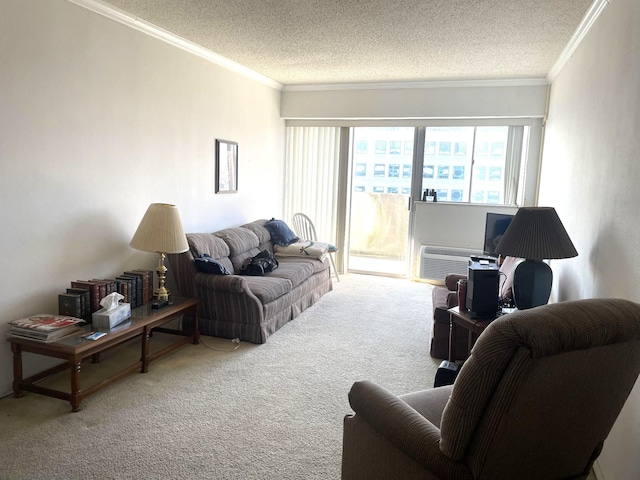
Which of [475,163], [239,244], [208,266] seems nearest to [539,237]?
[208,266]

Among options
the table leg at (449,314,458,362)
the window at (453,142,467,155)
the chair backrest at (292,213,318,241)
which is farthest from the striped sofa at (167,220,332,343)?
the window at (453,142,467,155)

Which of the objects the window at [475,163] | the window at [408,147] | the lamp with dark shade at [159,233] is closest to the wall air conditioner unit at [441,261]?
the window at [475,163]

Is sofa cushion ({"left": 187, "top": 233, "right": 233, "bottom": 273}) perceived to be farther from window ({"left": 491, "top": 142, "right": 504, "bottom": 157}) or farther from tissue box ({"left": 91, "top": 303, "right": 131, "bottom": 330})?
window ({"left": 491, "top": 142, "right": 504, "bottom": 157})

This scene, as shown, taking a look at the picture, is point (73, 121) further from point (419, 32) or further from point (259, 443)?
point (419, 32)

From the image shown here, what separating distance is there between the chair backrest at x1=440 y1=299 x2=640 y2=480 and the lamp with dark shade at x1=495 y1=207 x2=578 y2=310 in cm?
120

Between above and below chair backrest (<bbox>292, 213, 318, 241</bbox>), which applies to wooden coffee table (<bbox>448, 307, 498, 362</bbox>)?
below

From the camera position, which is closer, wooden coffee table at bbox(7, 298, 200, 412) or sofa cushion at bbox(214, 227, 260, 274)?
wooden coffee table at bbox(7, 298, 200, 412)

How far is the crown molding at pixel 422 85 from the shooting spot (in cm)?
548

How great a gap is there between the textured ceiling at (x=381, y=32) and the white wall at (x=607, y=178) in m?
0.44

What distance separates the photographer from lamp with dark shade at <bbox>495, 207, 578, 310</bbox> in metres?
2.62

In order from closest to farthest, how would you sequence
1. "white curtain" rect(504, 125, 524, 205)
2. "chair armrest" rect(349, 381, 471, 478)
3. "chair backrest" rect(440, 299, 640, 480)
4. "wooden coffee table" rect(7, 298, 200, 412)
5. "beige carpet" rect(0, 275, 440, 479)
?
"chair backrest" rect(440, 299, 640, 480), "chair armrest" rect(349, 381, 471, 478), "beige carpet" rect(0, 275, 440, 479), "wooden coffee table" rect(7, 298, 200, 412), "white curtain" rect(504, 125, 524, 205)

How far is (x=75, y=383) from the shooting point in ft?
8.93

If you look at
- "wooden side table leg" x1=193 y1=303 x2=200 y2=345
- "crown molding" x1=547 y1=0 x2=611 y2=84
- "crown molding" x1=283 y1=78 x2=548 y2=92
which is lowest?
"wooden side table leg" x1=193 y1=303 x2=200 y2=345

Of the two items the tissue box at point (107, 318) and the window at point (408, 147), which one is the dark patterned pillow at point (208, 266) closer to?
the tissue box at point (107, 318)
